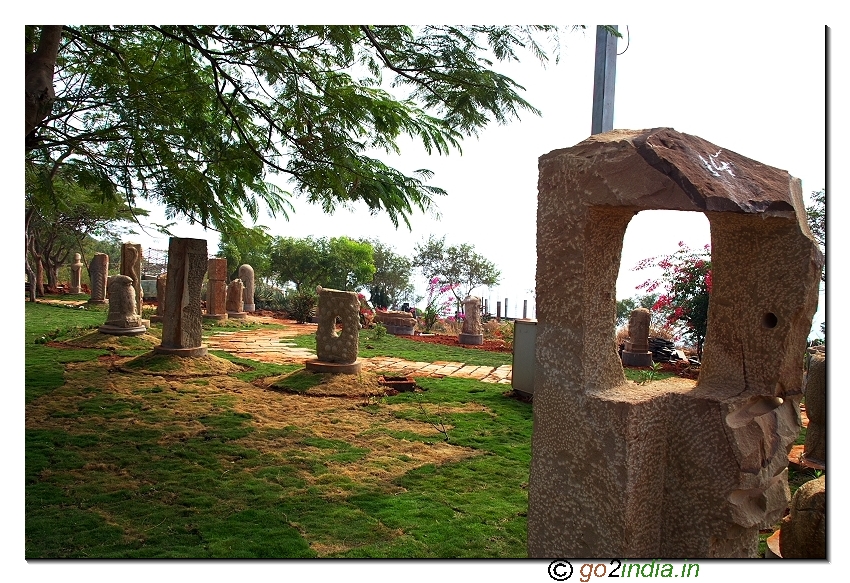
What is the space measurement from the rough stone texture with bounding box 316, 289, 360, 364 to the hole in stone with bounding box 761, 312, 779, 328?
5.28 meters

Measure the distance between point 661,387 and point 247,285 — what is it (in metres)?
15.8

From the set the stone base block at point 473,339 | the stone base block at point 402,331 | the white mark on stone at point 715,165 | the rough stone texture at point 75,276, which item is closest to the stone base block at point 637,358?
the stone base block at point 473,339

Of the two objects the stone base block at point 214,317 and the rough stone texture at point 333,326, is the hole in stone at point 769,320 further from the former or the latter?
the stone base block at point 214,317

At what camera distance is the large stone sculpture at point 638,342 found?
9.99 m

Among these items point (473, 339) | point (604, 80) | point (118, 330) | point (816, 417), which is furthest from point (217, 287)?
point (816, 417)

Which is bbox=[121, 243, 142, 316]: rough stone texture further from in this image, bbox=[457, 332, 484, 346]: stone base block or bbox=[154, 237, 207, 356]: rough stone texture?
bbox=[457, 332, 484, 346]: stone base block

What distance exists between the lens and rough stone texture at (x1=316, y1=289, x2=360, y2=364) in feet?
23.9

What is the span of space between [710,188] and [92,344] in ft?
30.7

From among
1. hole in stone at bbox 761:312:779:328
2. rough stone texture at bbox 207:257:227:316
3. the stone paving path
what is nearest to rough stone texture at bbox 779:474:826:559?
hole in stone at bbox 761:312:779:328

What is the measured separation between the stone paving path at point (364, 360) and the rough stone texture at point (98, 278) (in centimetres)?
521

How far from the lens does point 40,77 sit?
4.19 meters

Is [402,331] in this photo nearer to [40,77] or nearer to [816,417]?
[816,417]

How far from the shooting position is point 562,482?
247cm

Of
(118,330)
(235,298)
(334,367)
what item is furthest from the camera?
(235,298)
